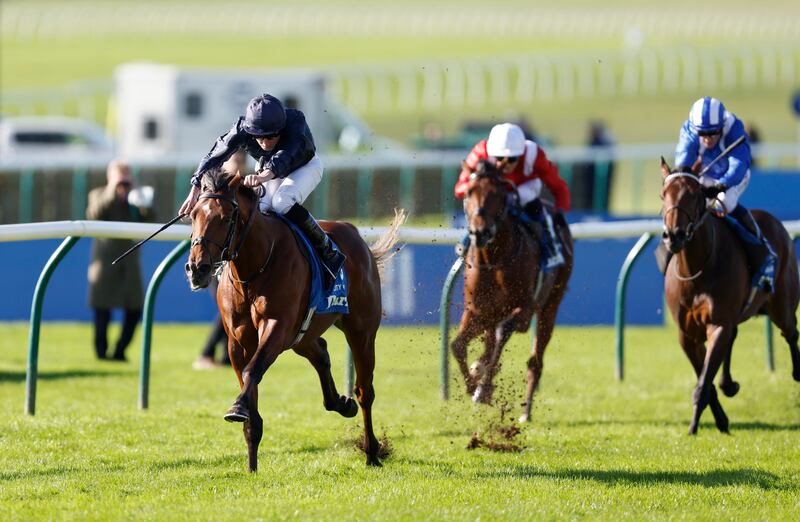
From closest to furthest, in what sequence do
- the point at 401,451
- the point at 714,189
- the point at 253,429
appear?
the point at 253,429 → the point at 401,451 → the point at 714,189

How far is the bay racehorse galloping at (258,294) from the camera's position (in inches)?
263

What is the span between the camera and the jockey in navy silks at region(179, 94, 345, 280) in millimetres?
7227

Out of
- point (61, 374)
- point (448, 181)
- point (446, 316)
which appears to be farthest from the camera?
A: point (448, 181)

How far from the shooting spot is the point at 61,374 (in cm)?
1166

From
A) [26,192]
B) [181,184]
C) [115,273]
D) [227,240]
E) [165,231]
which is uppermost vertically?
[227,240]

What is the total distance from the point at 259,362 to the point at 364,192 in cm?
1402

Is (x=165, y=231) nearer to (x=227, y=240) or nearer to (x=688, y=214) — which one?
(x=227, y=240)

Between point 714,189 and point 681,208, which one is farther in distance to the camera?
point 714,189

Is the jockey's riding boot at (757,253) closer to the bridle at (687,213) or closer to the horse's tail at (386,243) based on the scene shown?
A: the bridle at (687,213)

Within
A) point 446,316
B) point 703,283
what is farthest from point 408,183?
point 703,283

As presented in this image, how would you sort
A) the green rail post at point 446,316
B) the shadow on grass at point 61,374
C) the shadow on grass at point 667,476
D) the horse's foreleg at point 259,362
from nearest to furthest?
the horse's foreleg at point 259,362
the shadow on grass at point 667,476
the green rail post at point 446,316
the shadow on grass at point 61,374

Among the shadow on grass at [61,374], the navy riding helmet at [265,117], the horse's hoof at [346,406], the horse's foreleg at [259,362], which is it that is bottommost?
the shadow on grass at [61,374]

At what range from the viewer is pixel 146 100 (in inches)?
1125

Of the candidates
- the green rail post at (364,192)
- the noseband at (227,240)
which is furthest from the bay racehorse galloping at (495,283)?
the green rail post at (364,192)
